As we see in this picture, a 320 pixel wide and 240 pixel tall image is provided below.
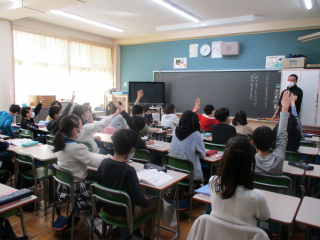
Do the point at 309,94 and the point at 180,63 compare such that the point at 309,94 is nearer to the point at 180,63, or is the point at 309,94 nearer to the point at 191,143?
the point at 180,63

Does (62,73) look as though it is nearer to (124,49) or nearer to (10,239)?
(124,49)

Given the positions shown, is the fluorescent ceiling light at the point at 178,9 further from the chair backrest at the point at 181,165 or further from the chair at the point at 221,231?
the chair at the point at 221,231

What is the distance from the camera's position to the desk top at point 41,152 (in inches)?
108

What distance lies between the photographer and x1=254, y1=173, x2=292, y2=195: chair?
196 centimetres

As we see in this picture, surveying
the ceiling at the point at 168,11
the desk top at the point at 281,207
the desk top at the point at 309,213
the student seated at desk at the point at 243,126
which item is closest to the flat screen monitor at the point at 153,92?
the ceiling at the point at 168,11

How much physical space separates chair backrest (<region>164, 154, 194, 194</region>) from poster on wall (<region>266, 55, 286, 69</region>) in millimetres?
4587

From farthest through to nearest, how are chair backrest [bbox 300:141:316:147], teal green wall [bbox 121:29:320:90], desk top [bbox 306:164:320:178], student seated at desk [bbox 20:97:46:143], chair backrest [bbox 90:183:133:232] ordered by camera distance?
1. teal green wall [bbox 121:29:320:90]
2. student seated at desk [bbox 20:97:46:143]
3. chair backrest [bbox 300:141:316:147]
4. desk top [bbox 306:164:320:178]
5. chair backrest [bbox 90:183:133:232]

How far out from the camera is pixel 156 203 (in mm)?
2129

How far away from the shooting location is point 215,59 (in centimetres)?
691

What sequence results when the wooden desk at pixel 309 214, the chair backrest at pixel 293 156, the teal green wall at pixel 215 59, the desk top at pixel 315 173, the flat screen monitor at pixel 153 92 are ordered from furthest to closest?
the flat screen monitor at pixel 153 92 < the teal green wall at pixel 215 59 < the chair backrest at pixel 293 156 < the desk top at pixel 315 173 < the wooden desk at pixel 309 214

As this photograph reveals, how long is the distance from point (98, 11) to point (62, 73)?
2426mm

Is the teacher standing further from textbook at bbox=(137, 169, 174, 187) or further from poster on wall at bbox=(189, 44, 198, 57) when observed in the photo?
textbook at bbox=(137, 169, 174, 187)

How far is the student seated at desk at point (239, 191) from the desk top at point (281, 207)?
180 millimetres

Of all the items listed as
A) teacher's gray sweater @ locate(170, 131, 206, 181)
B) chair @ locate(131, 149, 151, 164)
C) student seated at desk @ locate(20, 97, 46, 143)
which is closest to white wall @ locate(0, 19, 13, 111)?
student seated at desk @ locate(20, 97, 46, 143)
